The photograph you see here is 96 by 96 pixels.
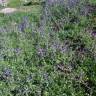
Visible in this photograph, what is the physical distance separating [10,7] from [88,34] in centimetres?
832

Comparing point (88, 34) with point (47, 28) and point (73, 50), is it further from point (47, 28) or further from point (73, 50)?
point (47, 28)

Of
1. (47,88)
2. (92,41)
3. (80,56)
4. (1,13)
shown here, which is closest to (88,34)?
(92,41)

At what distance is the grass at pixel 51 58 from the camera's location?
6.77 meters

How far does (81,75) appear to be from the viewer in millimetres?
6875

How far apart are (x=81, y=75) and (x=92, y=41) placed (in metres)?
1.84

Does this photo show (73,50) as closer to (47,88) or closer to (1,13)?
(47,88)

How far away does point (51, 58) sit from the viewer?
7914 millimetres

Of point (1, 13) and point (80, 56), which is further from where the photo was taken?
point (1, 13)

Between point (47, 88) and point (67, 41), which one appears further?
point (67, 41)

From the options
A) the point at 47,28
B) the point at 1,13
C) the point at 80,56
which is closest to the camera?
the point at 80,56

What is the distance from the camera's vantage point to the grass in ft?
22.2

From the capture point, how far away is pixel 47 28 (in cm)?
995

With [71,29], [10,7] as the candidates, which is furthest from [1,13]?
[71,29]

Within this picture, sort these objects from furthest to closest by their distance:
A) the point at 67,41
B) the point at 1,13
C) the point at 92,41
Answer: the point at 1,13, the point at 67,41, the point at 92,41
